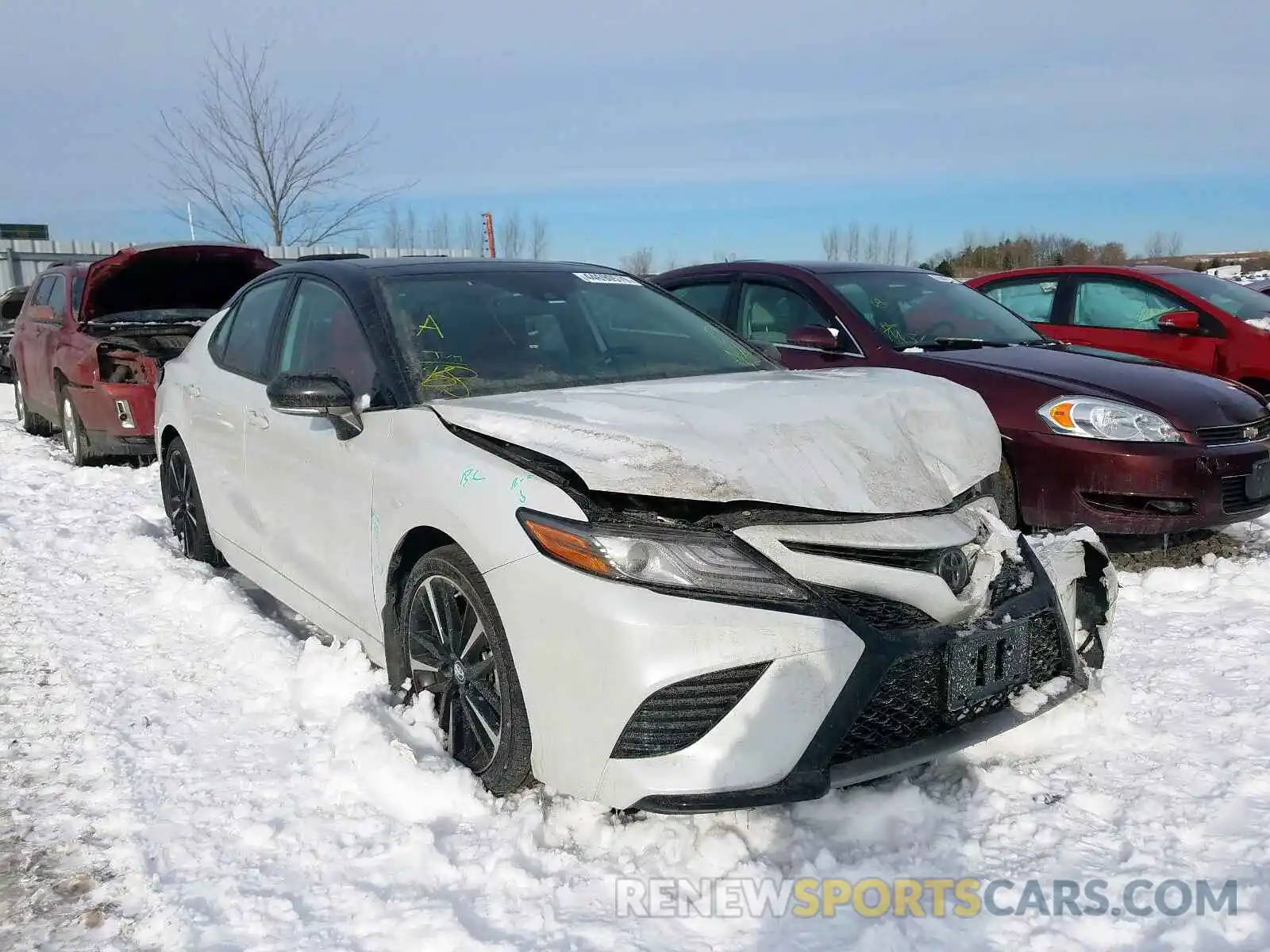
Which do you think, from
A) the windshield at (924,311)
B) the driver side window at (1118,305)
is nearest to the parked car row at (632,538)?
the windshield at (924,311)

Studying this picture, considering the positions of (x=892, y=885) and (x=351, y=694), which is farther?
(x=351, y=694)

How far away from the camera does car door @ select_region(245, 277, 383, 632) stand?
3352 millimetres

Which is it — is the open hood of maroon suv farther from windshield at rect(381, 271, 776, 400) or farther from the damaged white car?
windshield at rect(381, 271, 776, 400)

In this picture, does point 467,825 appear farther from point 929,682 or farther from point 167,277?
point 167,277

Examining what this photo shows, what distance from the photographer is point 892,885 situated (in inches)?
97.6

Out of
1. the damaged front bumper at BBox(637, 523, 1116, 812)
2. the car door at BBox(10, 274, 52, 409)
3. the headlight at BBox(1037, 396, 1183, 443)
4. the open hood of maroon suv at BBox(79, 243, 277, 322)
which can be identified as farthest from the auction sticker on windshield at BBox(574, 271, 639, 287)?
the car door at BBox(10, 274, 52, 409)

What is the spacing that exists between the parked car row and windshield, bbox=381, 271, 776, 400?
0.01 metres

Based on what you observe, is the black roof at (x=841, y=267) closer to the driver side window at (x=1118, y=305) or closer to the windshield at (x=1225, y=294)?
the driver side window at (x=1118, y=305)

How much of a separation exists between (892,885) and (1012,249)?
38.3 meters

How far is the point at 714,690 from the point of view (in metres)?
2.42

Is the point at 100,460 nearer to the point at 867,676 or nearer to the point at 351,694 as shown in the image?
the point at 351,694

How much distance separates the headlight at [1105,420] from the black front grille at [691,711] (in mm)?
2996

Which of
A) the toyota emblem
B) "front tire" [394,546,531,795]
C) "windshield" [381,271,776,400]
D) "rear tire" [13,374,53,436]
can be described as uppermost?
"windshield" [381,271,776,400]

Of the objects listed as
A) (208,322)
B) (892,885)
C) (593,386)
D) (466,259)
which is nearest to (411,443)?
(593,386)
